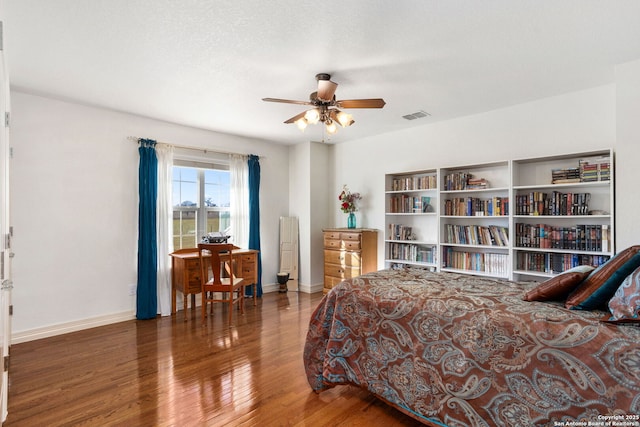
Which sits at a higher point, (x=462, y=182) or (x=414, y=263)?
(x=462, y=182)

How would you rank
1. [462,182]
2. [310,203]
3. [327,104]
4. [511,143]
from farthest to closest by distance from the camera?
[310,203]
[462,182]
[511,143]
[327,104]

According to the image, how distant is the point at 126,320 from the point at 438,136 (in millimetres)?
4738

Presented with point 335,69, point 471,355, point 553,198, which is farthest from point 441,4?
point 553,198

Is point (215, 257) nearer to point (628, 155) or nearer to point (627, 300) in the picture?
point (627, 300)

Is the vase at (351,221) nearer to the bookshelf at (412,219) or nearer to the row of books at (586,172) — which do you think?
the bookshelf at (412,219)

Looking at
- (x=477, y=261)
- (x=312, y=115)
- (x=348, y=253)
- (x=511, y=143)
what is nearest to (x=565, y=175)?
(x=511, y=143)

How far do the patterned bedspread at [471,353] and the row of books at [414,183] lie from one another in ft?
6.89

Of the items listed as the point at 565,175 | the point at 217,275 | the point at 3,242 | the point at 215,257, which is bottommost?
the point at 217,275

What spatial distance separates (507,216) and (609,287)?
2.13 metres

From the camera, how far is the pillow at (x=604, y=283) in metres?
1.58

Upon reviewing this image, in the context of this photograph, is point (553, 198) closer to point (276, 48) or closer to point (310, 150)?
point (276, 48)

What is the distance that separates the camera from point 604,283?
1.61 m

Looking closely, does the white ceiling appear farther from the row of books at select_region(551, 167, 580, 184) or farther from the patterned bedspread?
the patterned bedspread

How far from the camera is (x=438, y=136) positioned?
441 cm
